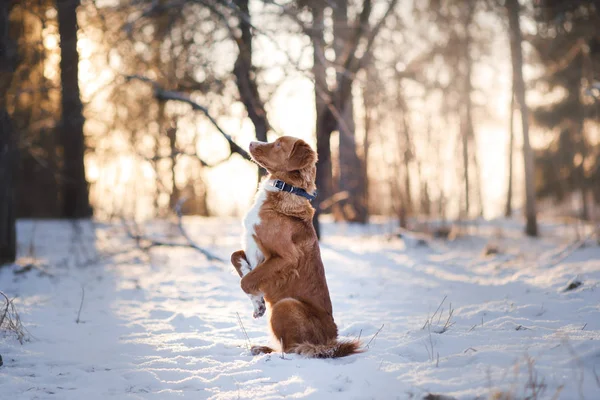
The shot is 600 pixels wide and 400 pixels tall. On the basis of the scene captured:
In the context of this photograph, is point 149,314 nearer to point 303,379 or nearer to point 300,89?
point 303,379

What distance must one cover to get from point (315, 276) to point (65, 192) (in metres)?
11.8

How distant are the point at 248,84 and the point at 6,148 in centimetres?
444

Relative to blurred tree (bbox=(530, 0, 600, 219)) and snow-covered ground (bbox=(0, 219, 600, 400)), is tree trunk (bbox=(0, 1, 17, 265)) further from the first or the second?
blurred tree (bbox=(530, 0, 600, 219))

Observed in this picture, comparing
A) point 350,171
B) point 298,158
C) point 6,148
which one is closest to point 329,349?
point 298,158

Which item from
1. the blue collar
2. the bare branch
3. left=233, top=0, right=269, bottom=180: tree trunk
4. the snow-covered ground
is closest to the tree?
left=233, top=0, right=269, bottom=180: tree trunk

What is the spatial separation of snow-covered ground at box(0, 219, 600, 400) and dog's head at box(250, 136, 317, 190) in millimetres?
1466

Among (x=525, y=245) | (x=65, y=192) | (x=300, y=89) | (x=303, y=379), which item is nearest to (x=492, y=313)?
(x=303, y=379)

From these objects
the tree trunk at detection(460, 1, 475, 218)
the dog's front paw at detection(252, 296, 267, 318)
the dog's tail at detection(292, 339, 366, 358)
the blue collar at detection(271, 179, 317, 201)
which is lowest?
the dog's tail at detection(292, 339, 366, 358)

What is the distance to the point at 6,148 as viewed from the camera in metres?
7.57

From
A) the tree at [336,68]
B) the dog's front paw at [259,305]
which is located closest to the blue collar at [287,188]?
the dog's front paw at [259,305]

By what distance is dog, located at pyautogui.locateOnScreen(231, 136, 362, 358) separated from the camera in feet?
13.4

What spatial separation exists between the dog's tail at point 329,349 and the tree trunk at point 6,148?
19.9ft

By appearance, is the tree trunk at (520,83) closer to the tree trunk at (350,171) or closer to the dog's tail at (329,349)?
the tree trunk at (350,171)

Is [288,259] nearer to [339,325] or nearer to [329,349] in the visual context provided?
[329,349]
